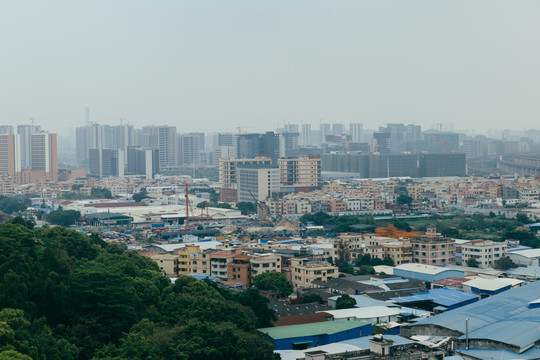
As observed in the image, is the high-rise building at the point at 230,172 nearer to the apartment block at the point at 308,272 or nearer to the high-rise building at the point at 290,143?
the high-rise building at the point at 290,143

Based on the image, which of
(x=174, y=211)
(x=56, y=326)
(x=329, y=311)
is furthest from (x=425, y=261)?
(x=174, y=211)

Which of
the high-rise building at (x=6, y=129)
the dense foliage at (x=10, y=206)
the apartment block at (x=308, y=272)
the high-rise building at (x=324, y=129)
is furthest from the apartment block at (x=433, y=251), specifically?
the high-rise building at (x=324, y=129)

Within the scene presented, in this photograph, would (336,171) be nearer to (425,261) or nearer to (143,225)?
(143,225)

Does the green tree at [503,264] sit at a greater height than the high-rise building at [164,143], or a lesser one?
lesser

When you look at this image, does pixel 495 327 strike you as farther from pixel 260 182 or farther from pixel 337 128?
pixel 337 128

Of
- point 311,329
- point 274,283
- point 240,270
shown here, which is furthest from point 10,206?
point 311,329

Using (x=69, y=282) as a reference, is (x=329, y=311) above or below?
below

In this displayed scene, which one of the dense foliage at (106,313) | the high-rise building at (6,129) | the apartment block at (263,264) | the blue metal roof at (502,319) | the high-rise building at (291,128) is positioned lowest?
the blue metal roof at (502,319)

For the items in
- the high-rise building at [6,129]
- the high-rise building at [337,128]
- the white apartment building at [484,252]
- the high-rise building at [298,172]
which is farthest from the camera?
the high-rise building at [337,128]
